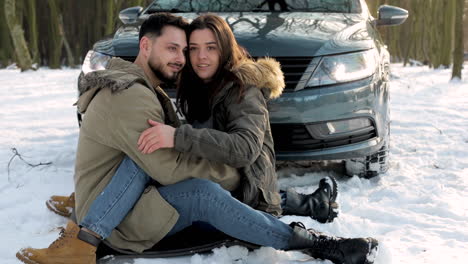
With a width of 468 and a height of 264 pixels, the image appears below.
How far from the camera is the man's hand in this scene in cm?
234

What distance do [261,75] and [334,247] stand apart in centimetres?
96

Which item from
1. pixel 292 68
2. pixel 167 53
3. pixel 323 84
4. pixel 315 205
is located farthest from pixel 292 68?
pixel 167 53

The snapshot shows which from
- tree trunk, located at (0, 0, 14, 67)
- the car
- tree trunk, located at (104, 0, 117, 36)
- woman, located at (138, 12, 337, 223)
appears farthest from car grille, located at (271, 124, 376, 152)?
tree trunk, located at (0, 0, 14, 67)

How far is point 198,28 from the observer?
2.83 metres

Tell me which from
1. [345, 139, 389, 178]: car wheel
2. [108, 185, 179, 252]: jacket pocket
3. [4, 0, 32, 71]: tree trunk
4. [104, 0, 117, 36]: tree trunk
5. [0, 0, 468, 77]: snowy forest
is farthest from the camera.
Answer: [0, 0, 468, 77]: snowy forest

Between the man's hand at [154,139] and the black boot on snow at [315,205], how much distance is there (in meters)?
1.07

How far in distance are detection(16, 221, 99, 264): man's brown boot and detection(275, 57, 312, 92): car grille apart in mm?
1761

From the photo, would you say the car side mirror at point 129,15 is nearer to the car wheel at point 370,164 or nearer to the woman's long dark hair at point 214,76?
the woman's long dark hair at point 214,76

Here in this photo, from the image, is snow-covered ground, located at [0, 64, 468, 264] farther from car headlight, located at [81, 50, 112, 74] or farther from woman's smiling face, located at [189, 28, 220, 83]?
woman's smiling face, located at [189, 28, 220, 83]

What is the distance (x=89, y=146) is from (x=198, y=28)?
88 cm

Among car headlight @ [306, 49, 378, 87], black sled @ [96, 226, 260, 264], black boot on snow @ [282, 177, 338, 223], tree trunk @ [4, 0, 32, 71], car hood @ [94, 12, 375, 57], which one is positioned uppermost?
car hood @ [94, 12, 375, 57]

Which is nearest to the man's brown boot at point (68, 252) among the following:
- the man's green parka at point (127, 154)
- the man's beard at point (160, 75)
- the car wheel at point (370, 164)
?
the man's green parka at point (127, 154)

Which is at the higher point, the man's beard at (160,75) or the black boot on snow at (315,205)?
the man's beard at (160,75)

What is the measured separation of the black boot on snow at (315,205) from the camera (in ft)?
10.2
